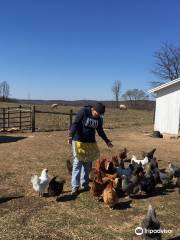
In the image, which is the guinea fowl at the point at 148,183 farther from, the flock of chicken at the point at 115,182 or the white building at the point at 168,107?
the white building at the point at 168,107

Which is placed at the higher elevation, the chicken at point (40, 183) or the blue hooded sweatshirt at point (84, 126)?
the blue hooded sweatshirt at point (84, 126)

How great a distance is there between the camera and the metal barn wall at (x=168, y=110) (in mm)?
22734

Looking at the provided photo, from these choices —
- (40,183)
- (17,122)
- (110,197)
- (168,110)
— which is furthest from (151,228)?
(17,122)

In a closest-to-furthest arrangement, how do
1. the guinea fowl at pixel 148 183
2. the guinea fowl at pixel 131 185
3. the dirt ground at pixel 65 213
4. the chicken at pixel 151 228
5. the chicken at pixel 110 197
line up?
the chicken at pixel 151 228 → the dirt ground at pixel 65 213 → the chicken at pixel 110 197 → the guinea fowl at pixel 131 185 → the guinea fowl at pixel 148 183

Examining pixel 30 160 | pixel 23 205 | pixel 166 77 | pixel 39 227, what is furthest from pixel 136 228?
pixel 166 77

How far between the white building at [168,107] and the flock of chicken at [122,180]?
496 inches

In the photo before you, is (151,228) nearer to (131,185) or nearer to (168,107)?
(131,185)

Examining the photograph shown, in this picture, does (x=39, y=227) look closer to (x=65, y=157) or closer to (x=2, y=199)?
(x=2, y=199)

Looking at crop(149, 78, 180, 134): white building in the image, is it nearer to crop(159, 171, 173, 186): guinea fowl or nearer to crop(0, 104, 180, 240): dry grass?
crop(0, 104, 180, 240): dry grass

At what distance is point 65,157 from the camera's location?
14.2m

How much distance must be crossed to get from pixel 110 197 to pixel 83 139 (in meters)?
1.51

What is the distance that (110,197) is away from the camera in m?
8.12

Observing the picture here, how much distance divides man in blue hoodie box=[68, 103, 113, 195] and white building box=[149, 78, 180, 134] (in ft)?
46.5

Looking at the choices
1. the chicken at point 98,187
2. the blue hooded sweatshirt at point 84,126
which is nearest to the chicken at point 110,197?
the chicken at point 98,187
